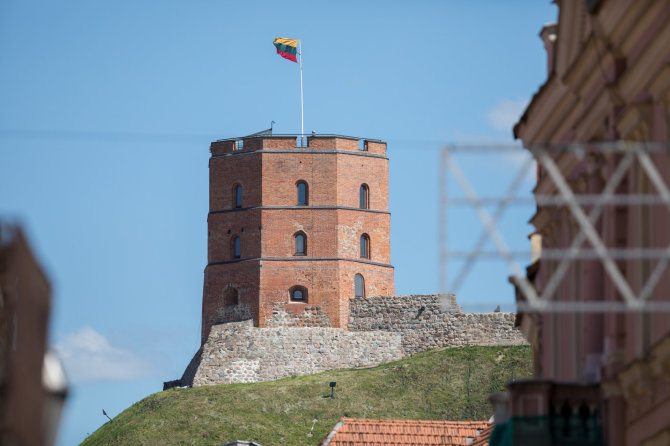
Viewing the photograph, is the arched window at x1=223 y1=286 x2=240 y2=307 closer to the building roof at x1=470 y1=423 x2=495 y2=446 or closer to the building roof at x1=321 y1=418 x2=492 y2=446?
the building roof at x1=321 y1=418 x2=492 y2=446

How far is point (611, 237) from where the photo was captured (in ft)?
45.7

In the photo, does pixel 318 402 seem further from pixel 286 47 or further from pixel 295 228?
pixel 286 47

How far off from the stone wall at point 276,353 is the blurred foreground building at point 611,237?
1654 inches

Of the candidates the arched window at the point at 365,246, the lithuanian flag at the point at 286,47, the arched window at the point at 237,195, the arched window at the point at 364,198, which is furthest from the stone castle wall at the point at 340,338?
the lithuanian flag at the point at 286,47

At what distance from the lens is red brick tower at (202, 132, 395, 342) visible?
5897 cm

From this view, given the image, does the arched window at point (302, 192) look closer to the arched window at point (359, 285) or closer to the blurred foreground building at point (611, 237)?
the arched window at point (359, 285)

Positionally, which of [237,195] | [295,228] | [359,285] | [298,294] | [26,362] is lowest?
[26,362]

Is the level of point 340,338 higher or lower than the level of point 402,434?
higher

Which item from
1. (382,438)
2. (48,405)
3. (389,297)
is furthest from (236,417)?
(48,405)

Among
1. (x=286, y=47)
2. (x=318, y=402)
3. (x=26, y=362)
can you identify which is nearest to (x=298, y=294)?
(x=318, y=402)

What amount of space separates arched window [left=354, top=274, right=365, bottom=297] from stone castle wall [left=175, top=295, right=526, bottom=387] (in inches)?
27.1

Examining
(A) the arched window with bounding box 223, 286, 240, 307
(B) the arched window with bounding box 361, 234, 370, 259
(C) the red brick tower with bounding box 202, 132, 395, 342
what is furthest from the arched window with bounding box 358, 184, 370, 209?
(A) the arched window with bounding box 223, 286, 240, 307

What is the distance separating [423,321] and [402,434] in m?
Result: 31.7

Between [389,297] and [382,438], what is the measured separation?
32351 millimetres
